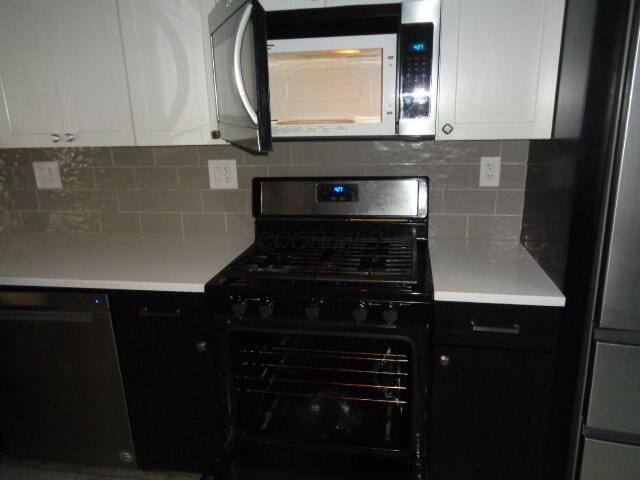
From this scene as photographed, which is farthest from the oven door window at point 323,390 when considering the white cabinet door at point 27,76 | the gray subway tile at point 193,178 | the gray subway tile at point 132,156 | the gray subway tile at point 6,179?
the gray subway tile at point 6,179

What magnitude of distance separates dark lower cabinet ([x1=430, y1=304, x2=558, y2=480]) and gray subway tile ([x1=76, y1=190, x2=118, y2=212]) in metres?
1.66

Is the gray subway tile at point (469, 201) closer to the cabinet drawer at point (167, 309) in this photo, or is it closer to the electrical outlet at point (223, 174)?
the electrical outlet at point (223, 174)

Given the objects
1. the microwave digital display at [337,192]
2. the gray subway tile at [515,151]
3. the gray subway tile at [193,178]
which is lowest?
the microwave digital display at [337,192]

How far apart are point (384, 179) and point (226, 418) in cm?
111

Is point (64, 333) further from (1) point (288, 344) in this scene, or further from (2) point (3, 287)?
(1) point (288, 344)

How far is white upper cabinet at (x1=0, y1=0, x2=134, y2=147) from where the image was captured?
1.56 metres

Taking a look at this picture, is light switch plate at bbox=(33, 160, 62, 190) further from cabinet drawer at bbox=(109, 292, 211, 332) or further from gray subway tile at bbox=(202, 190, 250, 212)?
cabinet drawer at bbox=(109, 292, 211, 332)

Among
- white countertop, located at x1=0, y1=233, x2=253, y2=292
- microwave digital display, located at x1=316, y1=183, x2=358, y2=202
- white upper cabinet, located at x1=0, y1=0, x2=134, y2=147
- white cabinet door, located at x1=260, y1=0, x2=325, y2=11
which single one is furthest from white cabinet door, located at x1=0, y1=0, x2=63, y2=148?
microwave digital display, located at x1=316, y1=183, x2=358, y2=202

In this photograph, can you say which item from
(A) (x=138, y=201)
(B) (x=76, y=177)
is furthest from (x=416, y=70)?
(B) (x=76, y=177)

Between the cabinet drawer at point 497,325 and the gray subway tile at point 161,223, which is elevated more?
the gray subway tile at point 161,223

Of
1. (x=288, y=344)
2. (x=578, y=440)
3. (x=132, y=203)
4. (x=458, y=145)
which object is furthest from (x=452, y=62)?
(x=132, y=203)

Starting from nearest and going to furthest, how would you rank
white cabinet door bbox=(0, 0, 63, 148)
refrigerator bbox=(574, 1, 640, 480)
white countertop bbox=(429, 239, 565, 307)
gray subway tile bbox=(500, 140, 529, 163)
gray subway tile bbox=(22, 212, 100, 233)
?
1. refrigerator bbox=(574, 1, 640, 480)
2. white countertop bbox=(429, 239, 565, 307)
3. white cabinet door bbox=(0, 0, 63, 148)
4. gray subway tile bbox=(500, 140, 529, 163)
5. gray subway tile bbox=(22, 212, 100, 233)

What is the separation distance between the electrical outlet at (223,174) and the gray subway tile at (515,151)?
1168 mm

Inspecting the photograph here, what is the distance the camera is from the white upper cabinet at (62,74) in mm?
1560
